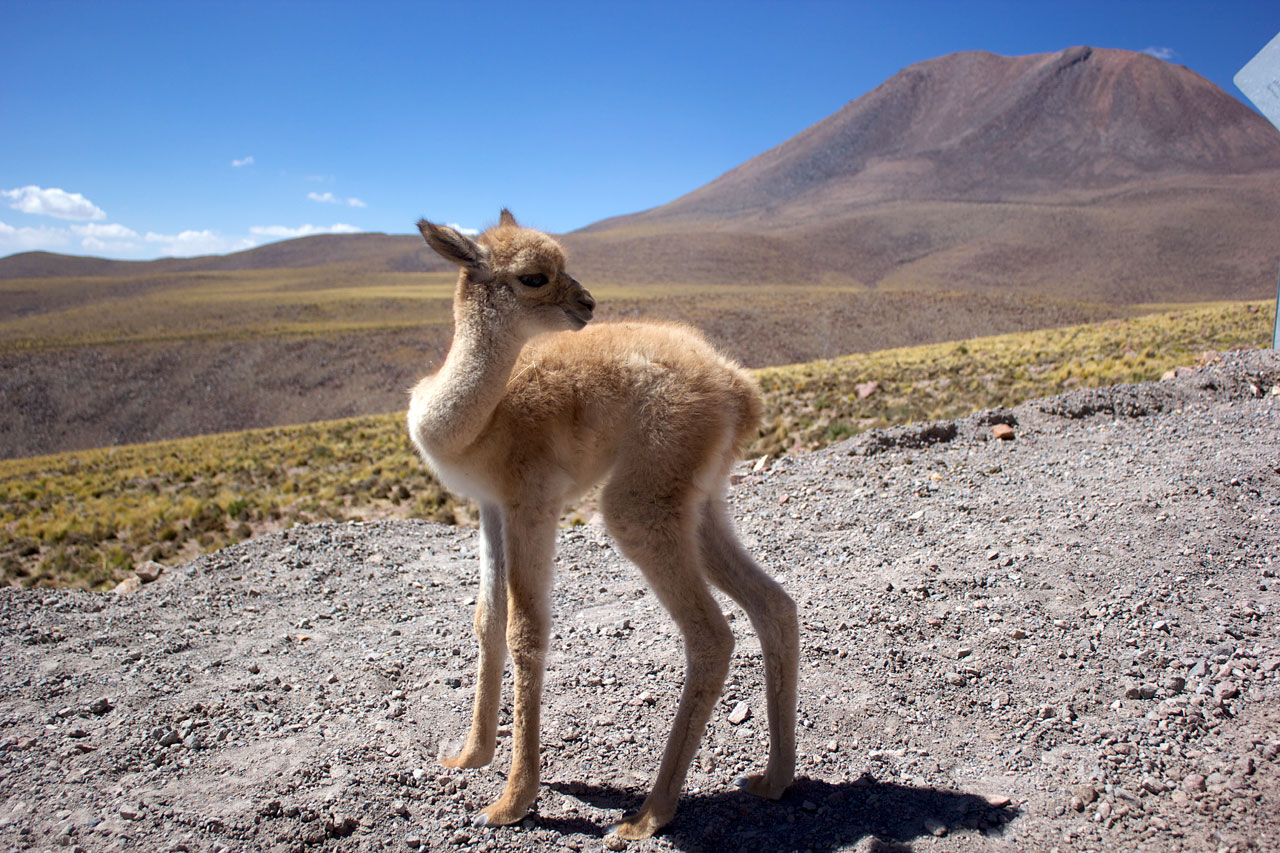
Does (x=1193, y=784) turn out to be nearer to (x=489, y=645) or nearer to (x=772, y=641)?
(x=772, y=641)

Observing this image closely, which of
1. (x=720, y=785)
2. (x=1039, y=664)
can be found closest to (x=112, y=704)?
(x=720, y=785)

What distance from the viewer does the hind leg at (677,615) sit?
4.07m

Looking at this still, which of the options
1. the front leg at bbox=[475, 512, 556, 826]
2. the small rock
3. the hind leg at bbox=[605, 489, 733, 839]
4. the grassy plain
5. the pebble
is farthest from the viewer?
the grassy plain

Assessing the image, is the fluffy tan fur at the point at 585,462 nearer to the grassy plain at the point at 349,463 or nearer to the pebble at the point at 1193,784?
the pebble at the point at 1193,784

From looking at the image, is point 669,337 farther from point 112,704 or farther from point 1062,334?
point 1062,334

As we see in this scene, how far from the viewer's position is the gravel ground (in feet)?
12.9

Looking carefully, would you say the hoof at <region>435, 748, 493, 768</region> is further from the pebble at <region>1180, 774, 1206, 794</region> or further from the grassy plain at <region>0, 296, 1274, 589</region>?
the grassy plain at <region>0, 296, 1274, 589</region>

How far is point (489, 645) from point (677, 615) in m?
1.26

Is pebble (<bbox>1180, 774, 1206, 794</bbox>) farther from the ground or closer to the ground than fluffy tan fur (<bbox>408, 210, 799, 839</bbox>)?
closer to the ground

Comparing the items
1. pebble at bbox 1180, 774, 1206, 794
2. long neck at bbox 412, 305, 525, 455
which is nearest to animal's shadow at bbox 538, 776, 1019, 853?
pebble at bbox 1180, 774, 1206, 794

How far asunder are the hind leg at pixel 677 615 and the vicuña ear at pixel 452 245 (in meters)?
1.54

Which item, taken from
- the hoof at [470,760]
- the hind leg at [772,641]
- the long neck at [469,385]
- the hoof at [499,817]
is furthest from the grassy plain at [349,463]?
the hind leg at [772,641]

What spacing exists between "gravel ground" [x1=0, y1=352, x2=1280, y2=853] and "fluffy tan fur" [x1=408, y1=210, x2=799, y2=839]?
46 cm

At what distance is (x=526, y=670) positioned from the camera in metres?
4.23
